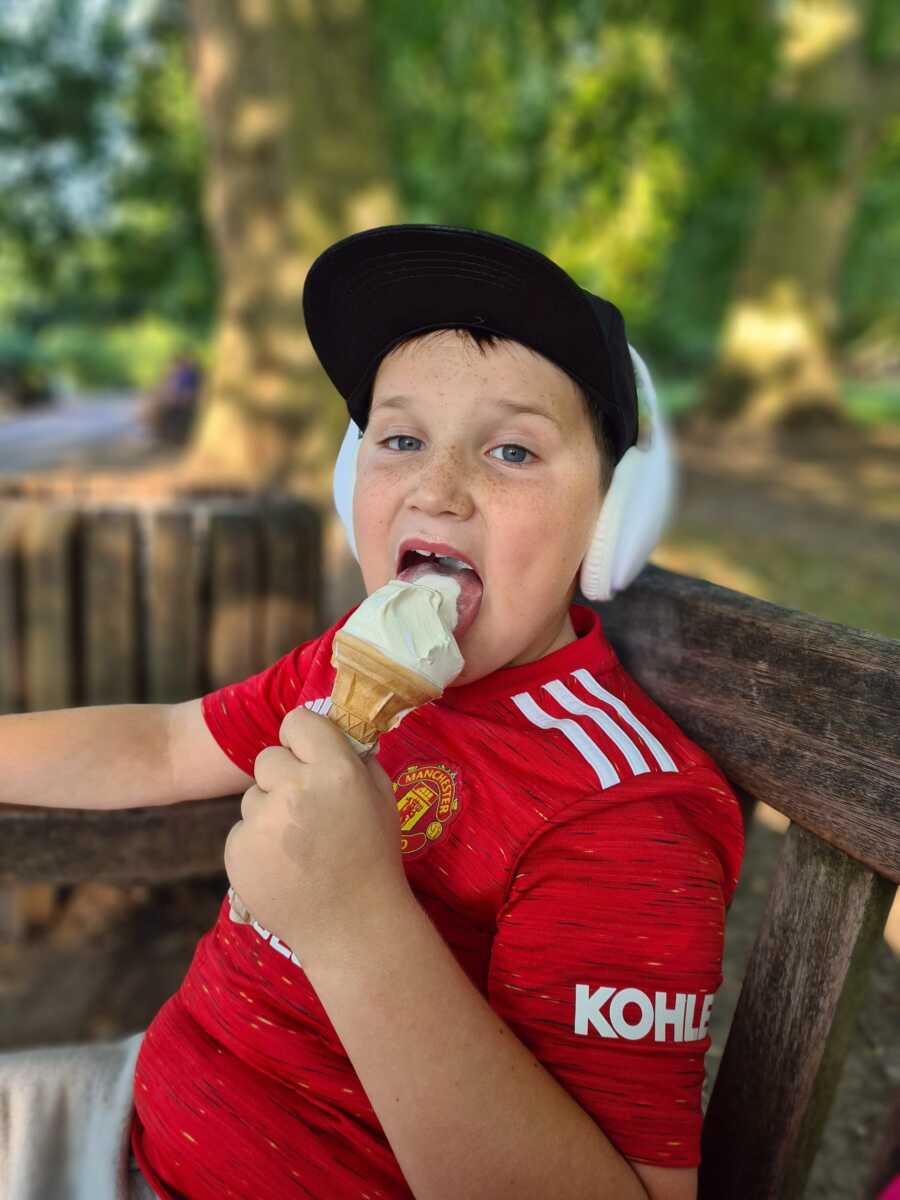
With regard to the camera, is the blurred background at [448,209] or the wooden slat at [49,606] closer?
the wooden slat at [49,606]

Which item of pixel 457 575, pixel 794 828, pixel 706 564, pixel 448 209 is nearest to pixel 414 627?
pixel 457 575

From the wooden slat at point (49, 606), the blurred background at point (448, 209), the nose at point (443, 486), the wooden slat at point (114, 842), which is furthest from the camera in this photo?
the blurred background at point (448, 209)

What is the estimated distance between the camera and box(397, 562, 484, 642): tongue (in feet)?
4.44

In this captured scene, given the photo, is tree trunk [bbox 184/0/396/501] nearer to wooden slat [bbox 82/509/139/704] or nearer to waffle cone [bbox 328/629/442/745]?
wooden slat [bbox 82/509/139/704]

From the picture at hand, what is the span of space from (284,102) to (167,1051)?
304 inches

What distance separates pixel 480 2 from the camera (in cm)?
1016

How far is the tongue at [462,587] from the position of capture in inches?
53.3

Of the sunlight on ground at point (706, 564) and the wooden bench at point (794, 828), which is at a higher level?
the wooden bench at point (794, 828)

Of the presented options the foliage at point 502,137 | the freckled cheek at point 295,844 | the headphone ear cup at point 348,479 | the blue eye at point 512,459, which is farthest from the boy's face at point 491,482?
the foliage at point 502,137

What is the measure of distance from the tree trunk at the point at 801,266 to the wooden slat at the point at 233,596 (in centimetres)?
1376

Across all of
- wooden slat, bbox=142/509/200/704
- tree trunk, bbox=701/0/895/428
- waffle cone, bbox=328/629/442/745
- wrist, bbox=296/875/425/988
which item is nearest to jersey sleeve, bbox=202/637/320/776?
waffle cone, bbox=328/629/442/745

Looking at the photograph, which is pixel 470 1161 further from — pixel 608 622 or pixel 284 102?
pixel 284 102

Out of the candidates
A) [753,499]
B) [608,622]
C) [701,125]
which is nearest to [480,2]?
[701,125]

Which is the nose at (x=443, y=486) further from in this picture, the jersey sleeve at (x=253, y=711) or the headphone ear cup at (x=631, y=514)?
the jersey sleeve at (x=253, y=711)
